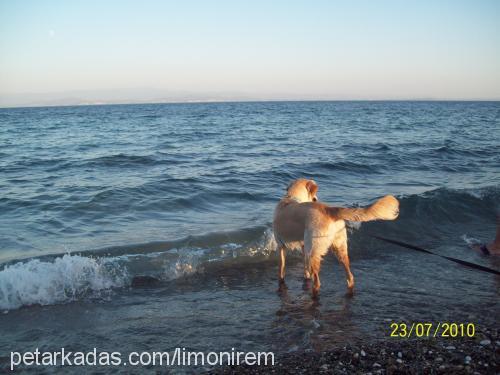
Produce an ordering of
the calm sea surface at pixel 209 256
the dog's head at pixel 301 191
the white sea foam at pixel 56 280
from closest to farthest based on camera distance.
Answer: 1. the calm sea surface at pixel 209 256
2. the white sea foam at pixel 56 280
3. the dog's head at pixel 301 191

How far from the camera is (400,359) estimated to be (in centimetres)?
379

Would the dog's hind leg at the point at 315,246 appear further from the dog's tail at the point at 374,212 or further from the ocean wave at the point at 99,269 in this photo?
the ocean wave at the point at 99,269

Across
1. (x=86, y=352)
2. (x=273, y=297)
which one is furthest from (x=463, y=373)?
(x=86, y=352)

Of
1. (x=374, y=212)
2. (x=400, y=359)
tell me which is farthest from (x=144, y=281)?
(x=400, y=359)

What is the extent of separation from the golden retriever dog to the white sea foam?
8.73ft

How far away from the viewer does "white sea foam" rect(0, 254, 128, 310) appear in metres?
5.48

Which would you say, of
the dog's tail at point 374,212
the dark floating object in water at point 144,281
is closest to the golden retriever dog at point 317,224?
the dog's tail at point 374,212

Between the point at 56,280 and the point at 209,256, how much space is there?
2400mm

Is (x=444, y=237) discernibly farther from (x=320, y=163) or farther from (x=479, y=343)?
(x=320, y=163)

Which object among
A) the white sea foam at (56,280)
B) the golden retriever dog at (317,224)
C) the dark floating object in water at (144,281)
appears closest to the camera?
the golden retriever dog at (317,224)

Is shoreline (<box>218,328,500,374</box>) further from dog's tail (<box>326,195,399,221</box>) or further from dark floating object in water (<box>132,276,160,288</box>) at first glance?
dark floating object in water (<box>132,276,160,288</box>)

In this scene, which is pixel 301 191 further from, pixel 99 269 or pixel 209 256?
pixel 99 269

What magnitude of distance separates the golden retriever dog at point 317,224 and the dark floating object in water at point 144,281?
80.8 inches

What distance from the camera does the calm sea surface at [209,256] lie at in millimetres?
4684
